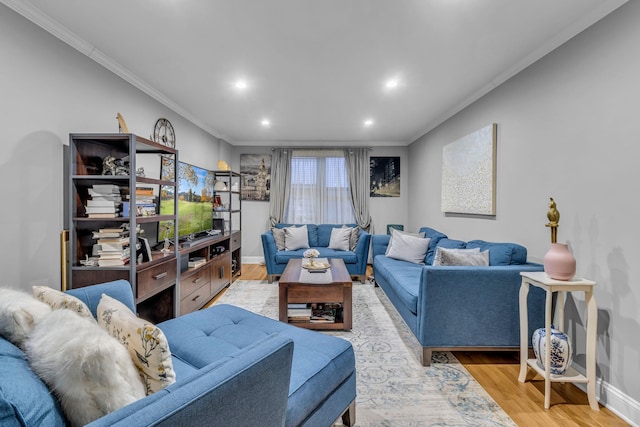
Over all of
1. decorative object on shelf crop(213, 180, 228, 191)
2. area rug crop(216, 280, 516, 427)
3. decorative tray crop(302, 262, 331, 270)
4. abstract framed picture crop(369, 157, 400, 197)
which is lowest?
area rug crop(216, 280, 516, 427)

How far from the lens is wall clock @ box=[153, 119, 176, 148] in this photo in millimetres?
3219

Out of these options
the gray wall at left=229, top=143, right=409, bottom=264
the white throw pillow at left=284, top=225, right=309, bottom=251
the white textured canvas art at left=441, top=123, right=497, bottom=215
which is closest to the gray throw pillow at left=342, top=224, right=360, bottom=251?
the white throw pillow at left=284, top=225, right=309, bottom=251

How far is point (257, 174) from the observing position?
5.67 meters

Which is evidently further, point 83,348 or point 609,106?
point 609,106

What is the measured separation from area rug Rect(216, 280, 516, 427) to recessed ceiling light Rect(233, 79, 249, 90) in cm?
247

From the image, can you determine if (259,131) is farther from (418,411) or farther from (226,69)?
(418,411)

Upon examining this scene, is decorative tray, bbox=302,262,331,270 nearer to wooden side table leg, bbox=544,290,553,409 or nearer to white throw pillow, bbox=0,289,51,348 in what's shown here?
wooden side table leg, bbox=544,290,553,409

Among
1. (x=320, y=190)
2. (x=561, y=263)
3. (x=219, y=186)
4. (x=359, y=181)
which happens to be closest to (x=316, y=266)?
(x=561, y=263)

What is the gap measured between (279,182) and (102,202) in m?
3.58

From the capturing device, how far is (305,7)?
1800 mm

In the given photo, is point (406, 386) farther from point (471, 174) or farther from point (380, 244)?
point (471, 174)

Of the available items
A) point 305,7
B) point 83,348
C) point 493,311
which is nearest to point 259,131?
point 305,7

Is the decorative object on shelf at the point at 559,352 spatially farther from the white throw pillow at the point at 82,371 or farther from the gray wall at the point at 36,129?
the gray wall at the point at 36,129

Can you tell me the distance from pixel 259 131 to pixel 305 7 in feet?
10.4
